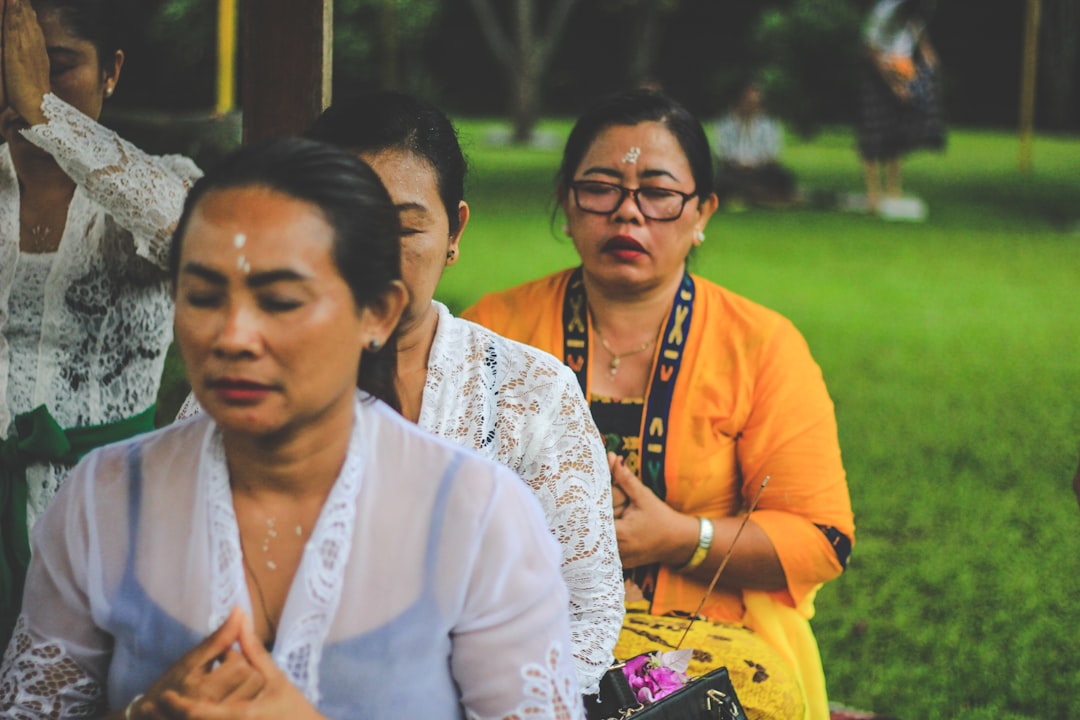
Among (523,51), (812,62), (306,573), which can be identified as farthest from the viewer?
(523,51)

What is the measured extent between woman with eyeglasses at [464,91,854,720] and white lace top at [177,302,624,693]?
1.64 feet

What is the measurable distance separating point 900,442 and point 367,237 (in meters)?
5.40

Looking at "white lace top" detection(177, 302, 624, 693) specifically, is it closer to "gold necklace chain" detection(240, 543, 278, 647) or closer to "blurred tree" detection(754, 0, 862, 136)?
"gold necklace chain" detection(240, 543, 278, 647)

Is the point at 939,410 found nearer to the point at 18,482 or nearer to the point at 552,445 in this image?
the point at 552,445

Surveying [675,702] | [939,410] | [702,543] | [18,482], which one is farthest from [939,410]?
[18,482]

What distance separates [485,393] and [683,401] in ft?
2.77

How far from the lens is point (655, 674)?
2.46 metres

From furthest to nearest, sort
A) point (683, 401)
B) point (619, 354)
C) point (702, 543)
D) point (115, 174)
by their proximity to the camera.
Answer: point (619, 354) < point (683, 401) < point (702, 543) < point (115, 174)

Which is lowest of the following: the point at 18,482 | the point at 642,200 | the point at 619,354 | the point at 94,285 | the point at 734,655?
the point at 734,655

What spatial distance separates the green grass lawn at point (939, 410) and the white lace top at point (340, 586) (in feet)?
4.14

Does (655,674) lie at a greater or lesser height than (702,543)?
lesser

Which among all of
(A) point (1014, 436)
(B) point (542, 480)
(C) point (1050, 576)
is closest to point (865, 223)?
(A) point (1014, 436)

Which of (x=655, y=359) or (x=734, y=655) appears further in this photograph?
(x=655, y=359)

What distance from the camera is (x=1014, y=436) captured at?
6.67 meters
